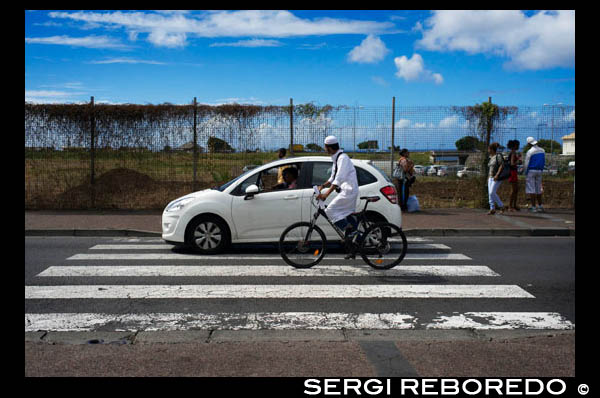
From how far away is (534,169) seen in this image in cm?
1532

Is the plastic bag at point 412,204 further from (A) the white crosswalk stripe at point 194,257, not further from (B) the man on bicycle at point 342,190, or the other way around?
(B) the man on bicycle at point 342,190

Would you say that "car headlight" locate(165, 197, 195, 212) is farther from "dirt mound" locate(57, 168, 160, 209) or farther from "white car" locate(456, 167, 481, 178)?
"white car" locate(456, 167, 481, 178)

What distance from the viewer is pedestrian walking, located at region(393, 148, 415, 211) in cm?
1557

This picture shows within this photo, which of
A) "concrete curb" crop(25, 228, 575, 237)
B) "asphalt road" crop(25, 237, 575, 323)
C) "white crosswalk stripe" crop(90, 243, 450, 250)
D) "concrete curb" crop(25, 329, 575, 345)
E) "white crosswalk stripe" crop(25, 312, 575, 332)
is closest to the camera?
"concrete curb" crop(25, 329, 575, 345)

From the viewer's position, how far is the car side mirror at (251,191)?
9414mm

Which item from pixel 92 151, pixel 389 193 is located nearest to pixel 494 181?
pixel 389 193

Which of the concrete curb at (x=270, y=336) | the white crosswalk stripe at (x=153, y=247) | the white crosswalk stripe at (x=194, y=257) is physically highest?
the white crosswalk stripe at (x=153, y=247)

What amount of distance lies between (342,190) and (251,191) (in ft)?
5.91

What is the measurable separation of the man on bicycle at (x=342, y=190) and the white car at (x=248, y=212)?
1.03 m

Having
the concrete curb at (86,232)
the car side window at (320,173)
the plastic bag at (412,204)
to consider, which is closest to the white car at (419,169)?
→ the plastic bag at (412,204)

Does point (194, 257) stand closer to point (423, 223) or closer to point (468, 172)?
point (423, 223)

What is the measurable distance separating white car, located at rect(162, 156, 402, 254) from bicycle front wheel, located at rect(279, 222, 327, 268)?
3.19 feet

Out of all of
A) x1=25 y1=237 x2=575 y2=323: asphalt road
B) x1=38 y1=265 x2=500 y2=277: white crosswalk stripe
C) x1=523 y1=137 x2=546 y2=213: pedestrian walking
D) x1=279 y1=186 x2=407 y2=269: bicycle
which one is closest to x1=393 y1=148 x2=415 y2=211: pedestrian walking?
x1=523 y1=137 x2=546 y2=213: pedestrian walking
